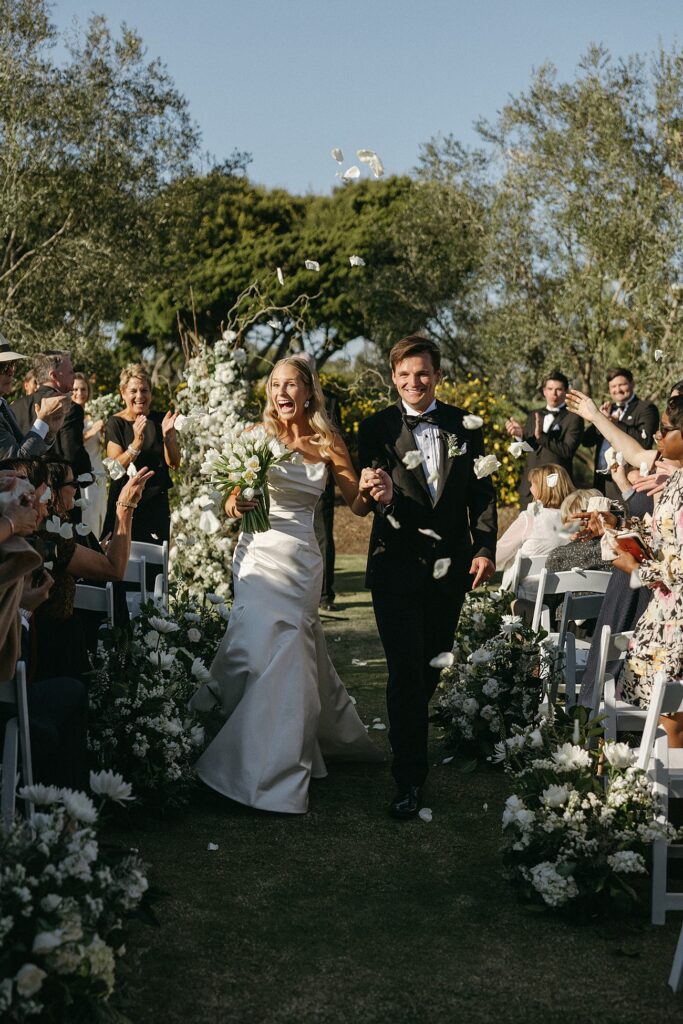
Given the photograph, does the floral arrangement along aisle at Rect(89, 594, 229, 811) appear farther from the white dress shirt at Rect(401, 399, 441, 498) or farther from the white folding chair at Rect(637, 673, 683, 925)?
the white folding chair at Rect(637, 673, 683, 925)

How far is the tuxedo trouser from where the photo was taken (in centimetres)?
533

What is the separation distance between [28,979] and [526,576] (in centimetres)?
486

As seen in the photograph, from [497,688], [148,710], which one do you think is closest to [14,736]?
[148,710]

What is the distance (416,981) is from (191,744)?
81.9 inches

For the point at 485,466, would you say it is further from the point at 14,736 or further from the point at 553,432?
the point at 553,432

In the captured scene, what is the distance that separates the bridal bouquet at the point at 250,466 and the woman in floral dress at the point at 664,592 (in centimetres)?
177

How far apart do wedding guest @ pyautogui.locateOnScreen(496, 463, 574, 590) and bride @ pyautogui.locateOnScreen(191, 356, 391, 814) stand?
68.1 inches

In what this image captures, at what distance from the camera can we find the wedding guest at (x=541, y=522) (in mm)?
7465

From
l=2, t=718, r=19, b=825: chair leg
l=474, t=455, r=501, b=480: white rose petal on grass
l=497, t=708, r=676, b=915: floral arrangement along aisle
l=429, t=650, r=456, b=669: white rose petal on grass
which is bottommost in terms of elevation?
l=497, t=708, r=676, b=915: floral arrangement along aisle

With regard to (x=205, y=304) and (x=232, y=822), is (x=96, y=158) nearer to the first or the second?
(x=205, y=304)

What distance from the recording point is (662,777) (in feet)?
12.8

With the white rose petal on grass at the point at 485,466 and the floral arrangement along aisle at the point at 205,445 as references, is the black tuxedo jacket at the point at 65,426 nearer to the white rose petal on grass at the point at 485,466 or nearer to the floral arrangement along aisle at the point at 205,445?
the floral arrangement along aisle at the point at 205,445

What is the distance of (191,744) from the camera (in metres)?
5.37

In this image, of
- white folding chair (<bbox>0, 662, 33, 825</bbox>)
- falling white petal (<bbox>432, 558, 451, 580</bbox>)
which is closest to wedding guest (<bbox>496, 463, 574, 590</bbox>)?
falling white petal (<bbox>432, 558, 451, 580</bbox>)
